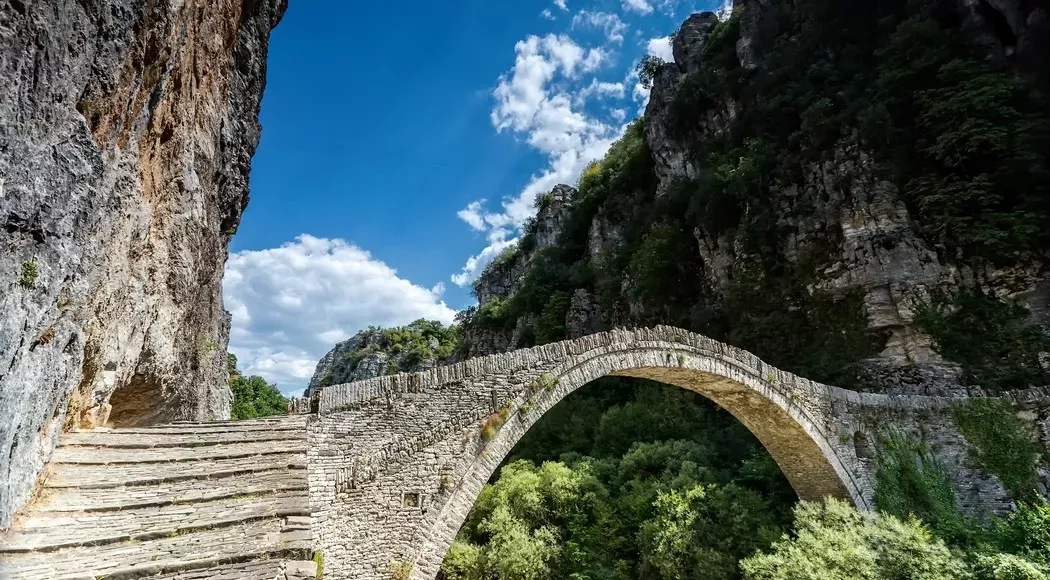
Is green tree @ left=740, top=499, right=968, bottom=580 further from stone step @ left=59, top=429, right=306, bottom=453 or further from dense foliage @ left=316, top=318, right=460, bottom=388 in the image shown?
dense foliage @ left=316, top=318, right=460, bottom=388

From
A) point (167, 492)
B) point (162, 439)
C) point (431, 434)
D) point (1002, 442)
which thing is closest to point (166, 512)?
point (167, 492)

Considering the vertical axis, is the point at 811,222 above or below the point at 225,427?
above

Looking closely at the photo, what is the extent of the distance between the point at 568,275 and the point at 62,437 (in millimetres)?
23699

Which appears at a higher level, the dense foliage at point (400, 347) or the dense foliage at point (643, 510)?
the dense foliage at point (400, 347)

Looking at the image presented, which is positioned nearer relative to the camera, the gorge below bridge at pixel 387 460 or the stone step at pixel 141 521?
the stone step at pixel 141 521

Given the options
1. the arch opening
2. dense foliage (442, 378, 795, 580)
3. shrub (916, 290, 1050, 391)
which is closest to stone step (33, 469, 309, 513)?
the arch opening

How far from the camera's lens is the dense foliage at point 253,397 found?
29.1 metres

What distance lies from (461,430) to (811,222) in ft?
44.0

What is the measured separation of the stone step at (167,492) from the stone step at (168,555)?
529 millimetres

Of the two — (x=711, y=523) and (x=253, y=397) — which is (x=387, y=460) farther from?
(x=253, y=397)

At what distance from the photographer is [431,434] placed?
6.41 metres

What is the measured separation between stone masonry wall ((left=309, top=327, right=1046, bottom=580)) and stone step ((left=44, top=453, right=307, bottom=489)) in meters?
1.43

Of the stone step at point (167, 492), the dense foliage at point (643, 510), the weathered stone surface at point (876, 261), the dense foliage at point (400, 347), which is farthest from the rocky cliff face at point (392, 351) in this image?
the stone step at point (167, 492)

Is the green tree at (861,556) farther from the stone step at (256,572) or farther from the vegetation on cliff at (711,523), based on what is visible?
the stone step at (256,572)
